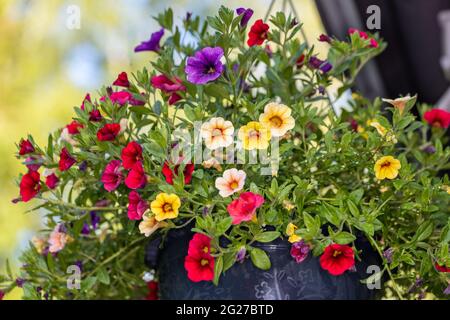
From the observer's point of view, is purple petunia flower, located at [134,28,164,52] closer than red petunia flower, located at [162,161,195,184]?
No

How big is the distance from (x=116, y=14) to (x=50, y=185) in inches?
162

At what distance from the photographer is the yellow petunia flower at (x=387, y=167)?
88 centimetres

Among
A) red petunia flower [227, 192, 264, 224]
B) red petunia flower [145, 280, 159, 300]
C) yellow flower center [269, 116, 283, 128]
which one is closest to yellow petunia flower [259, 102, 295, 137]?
yellow flower center [269, 116, 283, 128]

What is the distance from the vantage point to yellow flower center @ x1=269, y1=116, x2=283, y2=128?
0.86m

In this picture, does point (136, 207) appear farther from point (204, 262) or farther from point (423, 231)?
point (423, 231)

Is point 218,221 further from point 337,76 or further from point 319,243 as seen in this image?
point 337,76

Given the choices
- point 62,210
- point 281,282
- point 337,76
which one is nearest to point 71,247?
point 62,210

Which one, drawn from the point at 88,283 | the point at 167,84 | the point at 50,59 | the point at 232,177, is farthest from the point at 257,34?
the point at 50,59

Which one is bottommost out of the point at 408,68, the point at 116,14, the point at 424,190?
the point at 424,190

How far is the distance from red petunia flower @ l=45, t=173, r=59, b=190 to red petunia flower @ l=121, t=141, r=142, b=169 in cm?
19

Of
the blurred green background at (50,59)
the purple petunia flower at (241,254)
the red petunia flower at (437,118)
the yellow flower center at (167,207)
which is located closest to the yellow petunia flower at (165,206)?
the yellow flower center at (167,207)

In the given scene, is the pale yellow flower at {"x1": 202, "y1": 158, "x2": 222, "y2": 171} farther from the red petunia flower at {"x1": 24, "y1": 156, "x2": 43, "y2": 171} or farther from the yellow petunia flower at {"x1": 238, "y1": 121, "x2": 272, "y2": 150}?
the red petunia flower at {"x1": 24, "y1": 156, "x2": 43, "y2": 171}

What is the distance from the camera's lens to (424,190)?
88 cm
